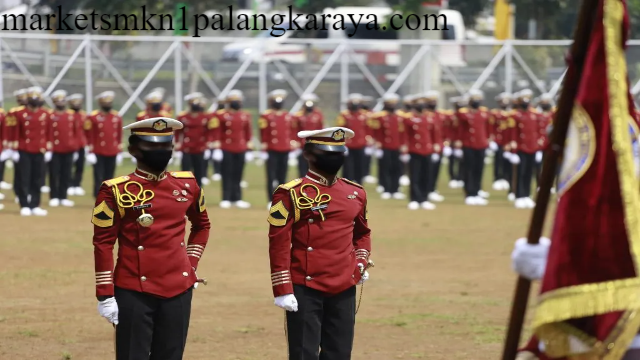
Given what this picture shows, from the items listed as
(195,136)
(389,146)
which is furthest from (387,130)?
(195,136)

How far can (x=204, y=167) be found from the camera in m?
22.7

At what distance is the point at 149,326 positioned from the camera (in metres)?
6.46

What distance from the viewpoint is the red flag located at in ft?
12.9

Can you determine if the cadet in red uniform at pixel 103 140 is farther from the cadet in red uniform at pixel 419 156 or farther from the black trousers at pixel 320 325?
the black trousers at pixel 320 325

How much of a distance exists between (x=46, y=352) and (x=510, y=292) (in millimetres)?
5020

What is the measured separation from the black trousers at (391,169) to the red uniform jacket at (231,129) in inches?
140

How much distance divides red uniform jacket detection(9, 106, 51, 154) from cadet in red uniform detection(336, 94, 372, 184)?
7057 mm

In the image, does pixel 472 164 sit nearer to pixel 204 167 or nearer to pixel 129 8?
pixel 204 167

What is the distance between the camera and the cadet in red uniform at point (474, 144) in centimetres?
2277

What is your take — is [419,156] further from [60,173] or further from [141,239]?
[141,239]

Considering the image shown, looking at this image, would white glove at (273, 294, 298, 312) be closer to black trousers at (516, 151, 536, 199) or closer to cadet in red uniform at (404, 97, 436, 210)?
cadet in red uniform at (404, 97, 436, 210)

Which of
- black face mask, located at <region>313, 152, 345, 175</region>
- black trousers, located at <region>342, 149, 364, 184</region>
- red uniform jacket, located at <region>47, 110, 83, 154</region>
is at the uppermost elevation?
black face mask, located at <region>313, 152, 345, 175</region>

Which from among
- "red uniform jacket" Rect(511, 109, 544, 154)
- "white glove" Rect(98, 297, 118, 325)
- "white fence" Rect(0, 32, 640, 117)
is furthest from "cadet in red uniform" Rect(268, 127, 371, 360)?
"white fence" Rect(0, 32, 640, 117)

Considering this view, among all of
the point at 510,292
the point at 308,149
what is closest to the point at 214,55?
the point at 510,292
